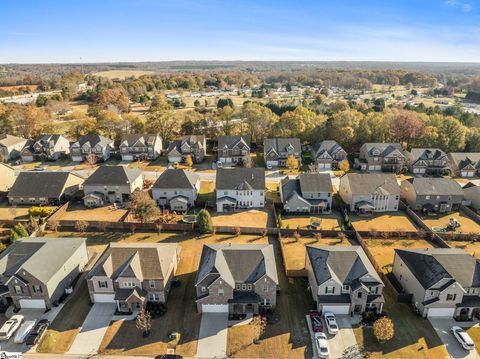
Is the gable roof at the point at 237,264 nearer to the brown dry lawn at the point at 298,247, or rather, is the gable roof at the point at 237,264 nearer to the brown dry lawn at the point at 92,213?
the brown dry lawn at the point at 298,247

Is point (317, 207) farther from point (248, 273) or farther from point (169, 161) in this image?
point (169, 161)

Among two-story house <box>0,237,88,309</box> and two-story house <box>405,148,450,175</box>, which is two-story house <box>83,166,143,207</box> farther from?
two-story house <box>405,148,450,175</box>

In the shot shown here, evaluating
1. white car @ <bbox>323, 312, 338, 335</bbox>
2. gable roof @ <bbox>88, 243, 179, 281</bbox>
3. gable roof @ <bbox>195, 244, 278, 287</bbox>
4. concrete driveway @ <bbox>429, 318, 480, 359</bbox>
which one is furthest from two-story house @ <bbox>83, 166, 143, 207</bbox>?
concrete driveway @ <bbox>429, 318, 480, 359</bbox>

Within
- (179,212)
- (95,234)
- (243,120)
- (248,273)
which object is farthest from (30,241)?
(243,120)

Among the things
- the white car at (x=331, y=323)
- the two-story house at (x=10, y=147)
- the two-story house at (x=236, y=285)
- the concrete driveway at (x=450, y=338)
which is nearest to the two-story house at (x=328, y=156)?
the two-story house at (x=236, y=285)

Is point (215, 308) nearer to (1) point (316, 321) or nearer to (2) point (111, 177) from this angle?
(1) point (316, 321)

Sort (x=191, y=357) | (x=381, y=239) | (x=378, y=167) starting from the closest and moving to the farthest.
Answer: (x=191, y=357)
(x=381, y=239)
(x=378, y=167)

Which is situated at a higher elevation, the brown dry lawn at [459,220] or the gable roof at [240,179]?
the gable roof at [240,179]
